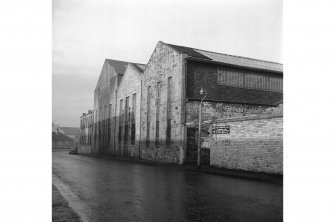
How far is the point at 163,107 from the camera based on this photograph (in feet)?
72.7

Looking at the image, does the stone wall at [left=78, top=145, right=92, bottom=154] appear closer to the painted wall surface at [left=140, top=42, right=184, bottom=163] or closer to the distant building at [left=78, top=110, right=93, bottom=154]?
the distant building at [left=78, top=110, right=93, bottom=154]

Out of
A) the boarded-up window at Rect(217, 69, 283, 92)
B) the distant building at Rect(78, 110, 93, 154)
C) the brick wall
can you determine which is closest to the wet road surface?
the brick wall

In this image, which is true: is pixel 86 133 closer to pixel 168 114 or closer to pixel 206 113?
pixel 168 114

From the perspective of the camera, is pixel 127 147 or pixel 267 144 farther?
pixel 127 147

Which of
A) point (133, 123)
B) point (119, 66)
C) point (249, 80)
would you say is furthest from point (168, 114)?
point (119, 66)

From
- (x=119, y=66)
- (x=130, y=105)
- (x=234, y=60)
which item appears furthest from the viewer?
(x=119, y=66)

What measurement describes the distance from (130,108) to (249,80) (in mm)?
11750

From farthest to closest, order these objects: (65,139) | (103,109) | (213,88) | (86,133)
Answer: (65,139) → (86,133) → (103,109) → (213,88)

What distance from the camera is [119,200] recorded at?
6.52 m

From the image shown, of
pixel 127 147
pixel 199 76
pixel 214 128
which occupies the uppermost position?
pixel 199 76
